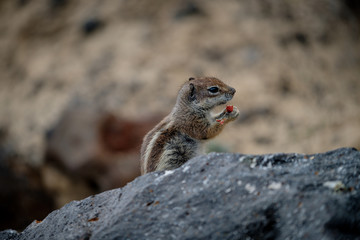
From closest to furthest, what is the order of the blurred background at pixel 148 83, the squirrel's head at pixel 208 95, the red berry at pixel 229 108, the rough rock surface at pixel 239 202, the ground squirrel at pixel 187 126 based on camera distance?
the rough rock surface at pixel 239 202 → the ground squirrel at pixel 187 126 → the red berry at pixel 229 108 → the squirrel's head at pixel 208 95 → the blurred background at pixel 148 83

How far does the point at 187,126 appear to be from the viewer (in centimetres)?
525

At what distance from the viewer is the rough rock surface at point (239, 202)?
290cm

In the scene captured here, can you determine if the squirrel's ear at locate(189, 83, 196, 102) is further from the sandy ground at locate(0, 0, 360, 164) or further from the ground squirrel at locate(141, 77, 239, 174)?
the sandy ground at locate(0, 0, 360, 164)

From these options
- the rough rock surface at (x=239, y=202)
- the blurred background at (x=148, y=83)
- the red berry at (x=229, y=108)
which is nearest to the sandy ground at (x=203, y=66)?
the blurred background at (x=148, y=83)

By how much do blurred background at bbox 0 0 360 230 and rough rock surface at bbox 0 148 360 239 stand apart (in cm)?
816

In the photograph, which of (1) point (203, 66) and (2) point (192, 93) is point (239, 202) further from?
(1) point (203, 66)

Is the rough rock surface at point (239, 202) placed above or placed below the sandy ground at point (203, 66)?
below

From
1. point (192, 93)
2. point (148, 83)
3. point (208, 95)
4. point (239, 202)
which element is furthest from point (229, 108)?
point (148, 83)

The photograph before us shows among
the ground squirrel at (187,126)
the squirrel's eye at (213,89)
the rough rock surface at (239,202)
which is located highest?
the squirrel's eye at (213,89)

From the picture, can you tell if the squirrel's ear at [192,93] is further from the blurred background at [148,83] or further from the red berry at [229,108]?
the blurred background at [148,83]

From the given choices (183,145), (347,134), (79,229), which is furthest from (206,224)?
(347,134)

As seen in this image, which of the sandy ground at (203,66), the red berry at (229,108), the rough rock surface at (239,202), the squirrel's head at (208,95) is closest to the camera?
the rough rock surface at (239,202)

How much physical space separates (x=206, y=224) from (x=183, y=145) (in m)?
2.02

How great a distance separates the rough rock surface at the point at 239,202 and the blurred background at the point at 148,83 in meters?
8.16
